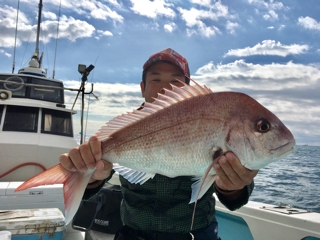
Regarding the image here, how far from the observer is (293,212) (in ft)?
9.84

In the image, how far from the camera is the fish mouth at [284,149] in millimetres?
1427

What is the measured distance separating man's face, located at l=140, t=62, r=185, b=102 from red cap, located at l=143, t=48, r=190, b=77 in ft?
0.11

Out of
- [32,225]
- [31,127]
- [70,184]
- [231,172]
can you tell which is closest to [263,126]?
[231,172]

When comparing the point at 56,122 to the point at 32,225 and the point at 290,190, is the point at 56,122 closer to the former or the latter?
the point at 32,225

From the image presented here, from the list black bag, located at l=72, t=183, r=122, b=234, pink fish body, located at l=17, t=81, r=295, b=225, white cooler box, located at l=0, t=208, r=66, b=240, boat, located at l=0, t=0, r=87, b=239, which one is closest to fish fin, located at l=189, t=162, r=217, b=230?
pink fish body, located at l=17, t=81, r=295, b=225

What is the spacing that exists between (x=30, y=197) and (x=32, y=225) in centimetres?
87

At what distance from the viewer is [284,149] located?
1.43 meters

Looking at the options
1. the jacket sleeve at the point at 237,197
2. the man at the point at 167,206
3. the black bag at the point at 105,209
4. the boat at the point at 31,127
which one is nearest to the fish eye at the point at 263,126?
the man at the point at 167,206

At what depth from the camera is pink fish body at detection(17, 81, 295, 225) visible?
1.46 meters

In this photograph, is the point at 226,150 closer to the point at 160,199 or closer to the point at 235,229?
the point at 160,199

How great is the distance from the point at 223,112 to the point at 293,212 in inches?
82.0

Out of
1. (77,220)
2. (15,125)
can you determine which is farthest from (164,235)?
(15,125)

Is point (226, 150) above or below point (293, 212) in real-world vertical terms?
above

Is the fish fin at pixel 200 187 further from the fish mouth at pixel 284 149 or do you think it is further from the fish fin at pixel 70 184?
the fish fin at pixel 70 184
